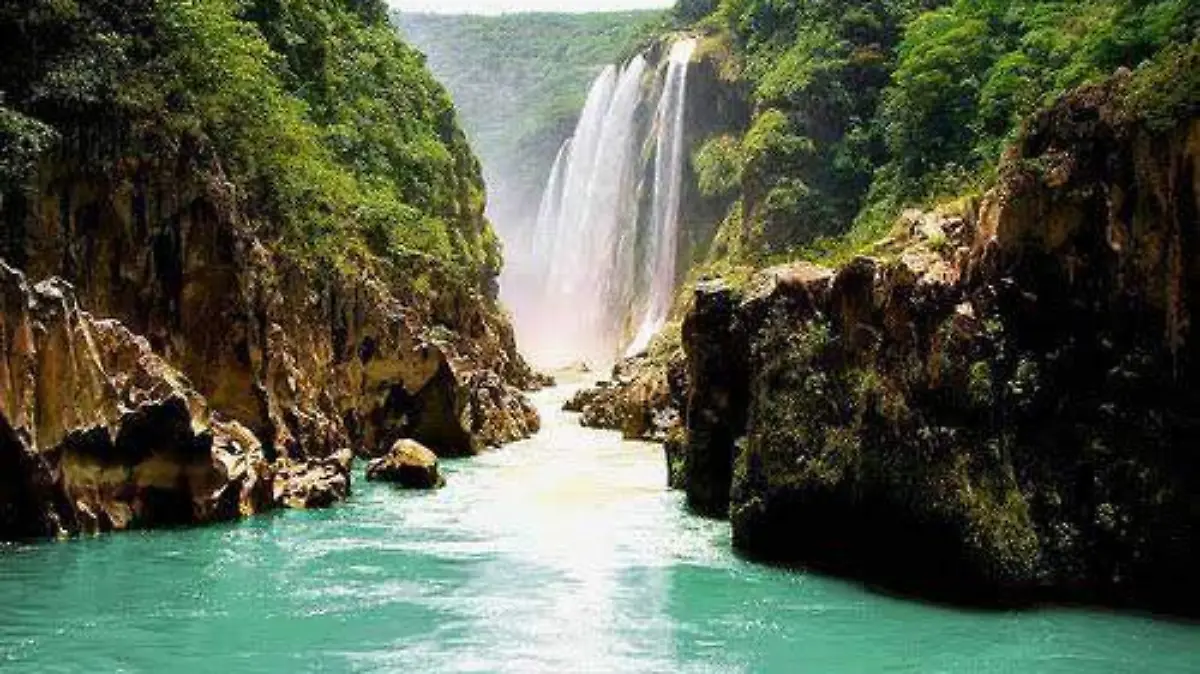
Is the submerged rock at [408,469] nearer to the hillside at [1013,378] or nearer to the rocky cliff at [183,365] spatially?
the rocky cliff at [183,365]

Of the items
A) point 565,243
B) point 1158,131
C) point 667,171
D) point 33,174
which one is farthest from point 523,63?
point 1158,131

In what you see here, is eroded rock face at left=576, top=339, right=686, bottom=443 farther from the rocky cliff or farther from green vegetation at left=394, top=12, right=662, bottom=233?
green vegetation at left=394, top=12, right=662, bottom=233

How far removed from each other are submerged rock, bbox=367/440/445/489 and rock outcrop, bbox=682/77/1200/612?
11.2 metres

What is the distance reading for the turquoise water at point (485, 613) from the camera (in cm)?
1193

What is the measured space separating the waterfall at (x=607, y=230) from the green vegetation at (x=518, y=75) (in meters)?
→ 15.3

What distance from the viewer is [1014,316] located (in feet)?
48.7

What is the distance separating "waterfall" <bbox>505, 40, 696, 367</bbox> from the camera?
64562 millimetres

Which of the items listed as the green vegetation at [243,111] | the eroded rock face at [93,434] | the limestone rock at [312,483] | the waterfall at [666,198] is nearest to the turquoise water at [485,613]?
the eroded rock face at [93,434]

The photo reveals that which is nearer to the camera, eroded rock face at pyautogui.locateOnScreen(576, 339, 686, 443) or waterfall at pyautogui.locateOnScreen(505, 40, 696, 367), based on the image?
eroded rock face at pyautogui.locateOnScreen(576, 339, 686, 443)

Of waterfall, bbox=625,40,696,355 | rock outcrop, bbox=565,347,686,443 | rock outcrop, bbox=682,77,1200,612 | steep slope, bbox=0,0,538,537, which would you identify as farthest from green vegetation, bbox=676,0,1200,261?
rock outcrop, bbox=682,77,1200,612

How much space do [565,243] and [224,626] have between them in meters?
62.3

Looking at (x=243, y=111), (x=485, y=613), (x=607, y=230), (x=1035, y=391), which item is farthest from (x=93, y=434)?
(x=607, y=230)

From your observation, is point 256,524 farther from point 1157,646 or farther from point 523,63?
point 523,63

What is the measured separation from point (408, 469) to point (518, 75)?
102091 mm
